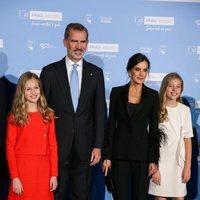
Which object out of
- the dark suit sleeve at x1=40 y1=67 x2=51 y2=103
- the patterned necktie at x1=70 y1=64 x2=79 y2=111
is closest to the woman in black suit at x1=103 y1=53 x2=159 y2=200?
the patterned necktie at x1=70 y1=64 x2=79 y2=111

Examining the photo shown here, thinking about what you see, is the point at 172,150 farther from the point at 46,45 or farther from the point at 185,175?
the point at 46,45

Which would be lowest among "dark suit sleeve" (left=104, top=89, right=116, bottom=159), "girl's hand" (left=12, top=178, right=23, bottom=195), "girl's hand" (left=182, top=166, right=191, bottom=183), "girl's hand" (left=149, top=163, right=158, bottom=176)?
"girl's hand" (left=182, top=166, right=191, bottom=183)

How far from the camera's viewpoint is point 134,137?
3.13 metres

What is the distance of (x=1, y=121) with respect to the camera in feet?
10.2

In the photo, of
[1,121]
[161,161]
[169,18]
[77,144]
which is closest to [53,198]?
[77,144]

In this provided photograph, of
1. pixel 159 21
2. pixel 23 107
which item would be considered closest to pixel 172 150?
pixel 23 107

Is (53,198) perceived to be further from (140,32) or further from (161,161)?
(140,32)

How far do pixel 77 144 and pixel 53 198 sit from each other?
19.2 inches

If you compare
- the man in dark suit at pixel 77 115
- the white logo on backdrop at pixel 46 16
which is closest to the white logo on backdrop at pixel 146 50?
the white logo on backdrop at pixel 46 16

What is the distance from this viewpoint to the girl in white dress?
3.36 metres

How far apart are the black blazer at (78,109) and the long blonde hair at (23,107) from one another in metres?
0.08

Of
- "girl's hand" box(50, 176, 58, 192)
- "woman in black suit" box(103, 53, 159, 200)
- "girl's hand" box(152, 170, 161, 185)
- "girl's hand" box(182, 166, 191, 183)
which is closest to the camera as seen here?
"girl's hand" box(50, 176, 58, 192)

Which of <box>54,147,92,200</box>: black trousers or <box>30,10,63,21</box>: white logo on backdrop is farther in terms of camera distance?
<box>30,10,63,21</box>: white logo on backdrop

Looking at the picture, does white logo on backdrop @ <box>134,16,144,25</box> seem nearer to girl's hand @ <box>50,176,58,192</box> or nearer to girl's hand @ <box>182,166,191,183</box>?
girl's hand @ <box>182,166,191,183</box>
